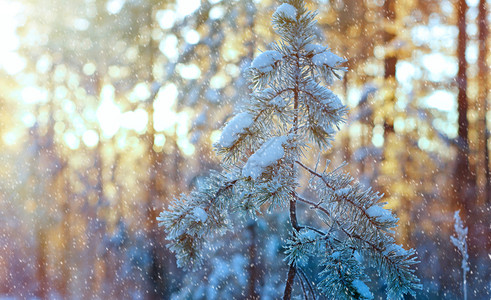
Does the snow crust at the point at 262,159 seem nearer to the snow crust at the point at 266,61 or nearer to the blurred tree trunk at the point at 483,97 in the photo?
the snow crust at the point at 266,61

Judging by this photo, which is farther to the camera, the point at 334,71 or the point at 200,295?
the point at 200,295

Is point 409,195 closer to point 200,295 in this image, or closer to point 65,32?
point 200,295

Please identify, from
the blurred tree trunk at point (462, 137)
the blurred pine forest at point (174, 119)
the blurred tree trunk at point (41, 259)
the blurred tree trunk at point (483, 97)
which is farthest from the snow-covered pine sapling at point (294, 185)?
the blurred tree trunk at point (41, 259)

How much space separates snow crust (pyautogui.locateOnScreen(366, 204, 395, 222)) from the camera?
1550mm

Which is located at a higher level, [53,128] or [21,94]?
[21,94]

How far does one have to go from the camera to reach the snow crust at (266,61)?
167cm

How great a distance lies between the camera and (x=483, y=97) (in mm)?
7578

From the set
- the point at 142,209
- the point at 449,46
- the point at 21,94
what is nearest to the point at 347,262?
the point at 449,46

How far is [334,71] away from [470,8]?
24.5 ft

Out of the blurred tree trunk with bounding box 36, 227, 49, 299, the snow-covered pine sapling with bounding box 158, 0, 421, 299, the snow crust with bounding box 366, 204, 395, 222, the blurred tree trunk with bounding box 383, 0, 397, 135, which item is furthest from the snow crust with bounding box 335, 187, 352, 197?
the blurred tree trunk with bounding box 36, 227, 49, 299

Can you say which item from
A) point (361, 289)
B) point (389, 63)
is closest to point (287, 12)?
point (361, 289)

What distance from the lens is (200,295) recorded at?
24.1 ft

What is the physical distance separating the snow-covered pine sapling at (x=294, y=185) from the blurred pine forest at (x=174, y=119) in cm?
408

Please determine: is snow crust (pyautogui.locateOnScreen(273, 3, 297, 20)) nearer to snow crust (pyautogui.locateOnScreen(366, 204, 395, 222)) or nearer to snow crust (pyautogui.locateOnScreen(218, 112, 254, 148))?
snow crust (pyautogui.locateOnScreen(218, 112, 254, 148))
